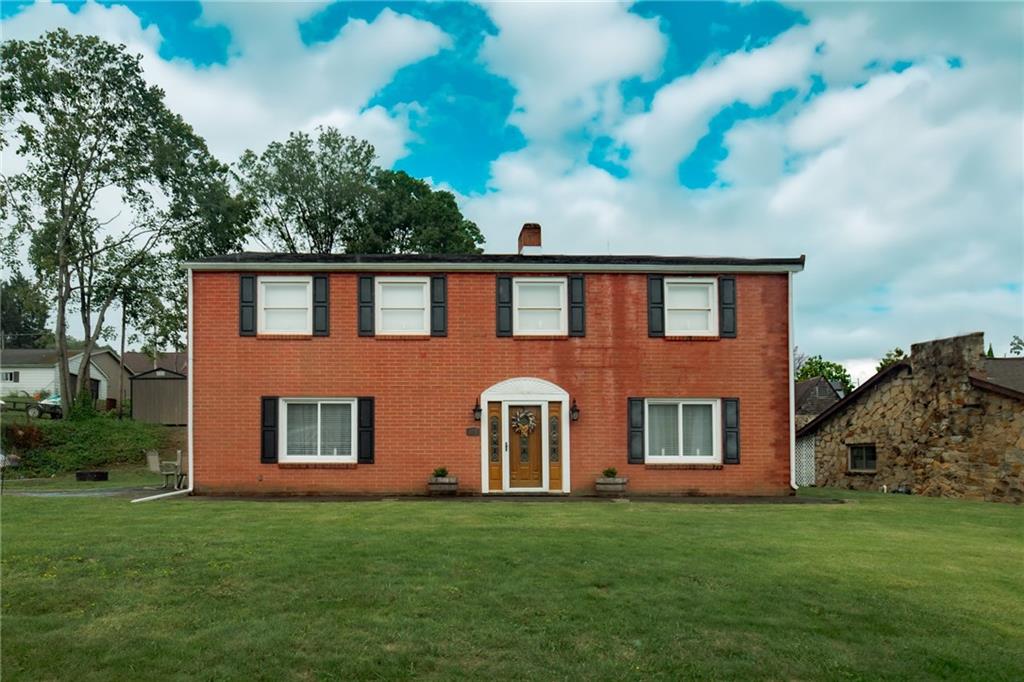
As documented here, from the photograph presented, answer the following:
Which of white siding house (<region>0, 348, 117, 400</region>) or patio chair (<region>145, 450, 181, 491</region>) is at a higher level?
white siding house (<region>0, 348, 117, 400</region>)

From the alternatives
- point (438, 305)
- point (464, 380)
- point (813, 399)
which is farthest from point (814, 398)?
point (438, 305)

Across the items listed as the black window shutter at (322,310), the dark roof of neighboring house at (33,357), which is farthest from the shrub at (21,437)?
the dark roof of neighboring house at (33,357)

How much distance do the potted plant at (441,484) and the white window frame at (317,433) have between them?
2.02 metres

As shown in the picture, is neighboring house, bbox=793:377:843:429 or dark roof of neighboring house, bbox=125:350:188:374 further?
dark roof of neighboring house, bbox=125:350:188:374

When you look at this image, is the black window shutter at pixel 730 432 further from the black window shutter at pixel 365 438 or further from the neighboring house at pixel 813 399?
the neighboring house at pixel 813 399

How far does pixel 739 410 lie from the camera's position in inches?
759

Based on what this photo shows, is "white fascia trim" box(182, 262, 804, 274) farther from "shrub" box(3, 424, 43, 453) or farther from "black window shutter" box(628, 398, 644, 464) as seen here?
"shrub" box(3, 424, 43, 453)

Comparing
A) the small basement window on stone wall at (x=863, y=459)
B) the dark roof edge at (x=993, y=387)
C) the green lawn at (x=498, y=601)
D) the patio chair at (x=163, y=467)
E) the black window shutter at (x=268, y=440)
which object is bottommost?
the small basement window on stone wall at (x=863, y=459)

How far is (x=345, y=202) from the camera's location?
149ft

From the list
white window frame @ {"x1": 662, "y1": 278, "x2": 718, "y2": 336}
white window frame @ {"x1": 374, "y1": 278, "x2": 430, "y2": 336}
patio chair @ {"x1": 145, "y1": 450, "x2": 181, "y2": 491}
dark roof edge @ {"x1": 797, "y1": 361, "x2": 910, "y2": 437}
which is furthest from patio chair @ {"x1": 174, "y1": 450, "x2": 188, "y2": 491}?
dark roof edge @ {"x1": 797, "y1": 361, "x2": 910, "y2": 437}

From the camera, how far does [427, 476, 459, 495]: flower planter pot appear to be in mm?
18469

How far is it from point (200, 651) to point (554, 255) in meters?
14.5

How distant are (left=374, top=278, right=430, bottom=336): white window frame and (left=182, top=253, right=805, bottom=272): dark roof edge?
12.9 inches

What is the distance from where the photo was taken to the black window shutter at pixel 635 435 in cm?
1902
